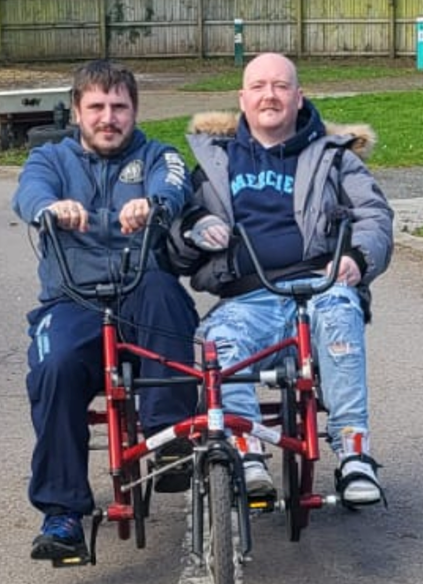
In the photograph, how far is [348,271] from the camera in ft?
17.0

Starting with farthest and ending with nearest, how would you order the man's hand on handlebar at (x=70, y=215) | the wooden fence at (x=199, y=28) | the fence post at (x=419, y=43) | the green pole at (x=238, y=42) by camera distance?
the wooden fence at (x=199, y=28), the green pole at (x=238, y=42), the fence post at (x=419, y=43), the man's hand on handlebar at (x=70, y=215)

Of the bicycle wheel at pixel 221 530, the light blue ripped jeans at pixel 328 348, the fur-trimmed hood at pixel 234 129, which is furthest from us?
the fur-trimmed hood at pixel 234 129

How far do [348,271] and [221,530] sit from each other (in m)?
1.18

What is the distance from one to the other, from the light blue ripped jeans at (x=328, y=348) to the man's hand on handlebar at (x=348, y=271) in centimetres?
6

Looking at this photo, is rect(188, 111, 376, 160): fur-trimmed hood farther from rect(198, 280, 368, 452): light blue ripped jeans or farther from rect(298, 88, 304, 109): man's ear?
rect(198, 280, 368, 452): light blue ripped jeans

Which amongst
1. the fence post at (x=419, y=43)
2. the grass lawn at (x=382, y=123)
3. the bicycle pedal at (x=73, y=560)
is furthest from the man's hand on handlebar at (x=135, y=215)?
the fence post at (x=419, y=43)

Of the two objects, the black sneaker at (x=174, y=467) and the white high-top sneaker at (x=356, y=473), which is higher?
the black sneaker at (x=174, y=467)

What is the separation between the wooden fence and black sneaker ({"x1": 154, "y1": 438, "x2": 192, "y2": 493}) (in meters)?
31.8

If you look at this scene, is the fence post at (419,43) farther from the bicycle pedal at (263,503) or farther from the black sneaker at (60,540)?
the black sneaker at (60,540)

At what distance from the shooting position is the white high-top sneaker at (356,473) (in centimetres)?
505

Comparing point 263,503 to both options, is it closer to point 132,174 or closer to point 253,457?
point 253,457

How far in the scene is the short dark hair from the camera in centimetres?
517

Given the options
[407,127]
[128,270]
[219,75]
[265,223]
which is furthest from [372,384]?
[219,75]

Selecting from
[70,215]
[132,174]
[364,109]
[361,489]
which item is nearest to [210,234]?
[132,174]
